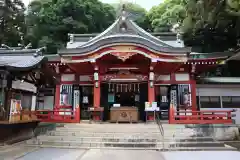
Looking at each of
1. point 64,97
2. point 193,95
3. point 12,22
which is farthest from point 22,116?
point 12,22

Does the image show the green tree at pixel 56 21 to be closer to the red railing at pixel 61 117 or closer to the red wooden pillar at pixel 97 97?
the red wooden pillar at pixel 97 97

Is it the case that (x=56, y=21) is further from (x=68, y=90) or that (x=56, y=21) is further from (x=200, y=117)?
(x=200, y=117)

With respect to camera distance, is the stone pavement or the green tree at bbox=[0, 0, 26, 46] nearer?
the stone pavement

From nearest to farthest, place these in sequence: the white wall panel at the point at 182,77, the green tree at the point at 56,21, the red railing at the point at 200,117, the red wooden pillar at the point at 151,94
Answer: the red railing at the point at 200,117 < the red wooden pillar at the point at 151,94 < the white wall panel at the point at 182,77 < the green tree at the point at 56,21

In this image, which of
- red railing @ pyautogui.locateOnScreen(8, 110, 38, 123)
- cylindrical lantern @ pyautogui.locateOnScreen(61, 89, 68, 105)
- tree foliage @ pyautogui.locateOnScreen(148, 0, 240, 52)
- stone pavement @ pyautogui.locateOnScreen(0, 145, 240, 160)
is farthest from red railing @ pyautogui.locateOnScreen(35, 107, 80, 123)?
tree foliage @ pyautogui.locateOnScreen(148, 0, 240, 52)

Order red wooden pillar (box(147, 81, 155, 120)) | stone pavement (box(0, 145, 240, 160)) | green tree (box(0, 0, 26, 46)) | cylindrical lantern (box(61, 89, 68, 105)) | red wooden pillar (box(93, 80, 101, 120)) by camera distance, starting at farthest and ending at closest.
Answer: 1. green tree (box(0, 0, 26, 46))
2. cylindrical lantern (box(61, 89, 68, 105))
3. red wooden pillar (box(93, 80, 101, 120))
4. red wooden pillar (box(147, 81, 155, 120))
5. stone pavement (box(0, 145, 240, 160))

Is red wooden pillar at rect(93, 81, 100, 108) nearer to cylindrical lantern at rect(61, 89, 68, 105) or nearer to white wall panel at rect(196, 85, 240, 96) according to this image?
cylindrical lantern at rect(61, 89, 68, 105)

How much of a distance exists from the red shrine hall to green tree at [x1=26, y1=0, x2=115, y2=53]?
Result: 10942 millimetres

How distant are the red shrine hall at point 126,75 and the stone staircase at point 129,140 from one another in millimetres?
3045

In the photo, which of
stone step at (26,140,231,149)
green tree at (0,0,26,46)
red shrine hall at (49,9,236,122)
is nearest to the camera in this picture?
stone step at (26,140,231,149)

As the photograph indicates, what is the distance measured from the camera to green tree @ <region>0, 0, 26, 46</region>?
970 inches

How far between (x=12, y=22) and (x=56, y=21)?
4.93 m

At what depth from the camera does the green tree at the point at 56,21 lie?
2556 cm

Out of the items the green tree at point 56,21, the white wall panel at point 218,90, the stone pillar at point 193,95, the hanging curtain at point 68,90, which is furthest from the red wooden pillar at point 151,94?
the green tree at point 56,21
